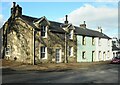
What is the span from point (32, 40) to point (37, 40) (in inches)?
38.7

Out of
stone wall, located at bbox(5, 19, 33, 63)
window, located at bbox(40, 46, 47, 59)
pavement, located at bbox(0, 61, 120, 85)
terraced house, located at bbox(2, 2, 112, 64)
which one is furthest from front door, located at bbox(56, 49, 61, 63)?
pavement, located at bbox(0, 61, 120, 85)

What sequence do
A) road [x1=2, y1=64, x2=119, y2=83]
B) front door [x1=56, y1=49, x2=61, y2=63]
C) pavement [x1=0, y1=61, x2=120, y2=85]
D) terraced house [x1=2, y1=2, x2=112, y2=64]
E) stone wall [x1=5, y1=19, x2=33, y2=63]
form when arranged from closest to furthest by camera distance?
road [x1=2, y1=64, x2=119, y2=83] < pavement [x1=0, y1=61, x2=120, y2=85] < stone wall [x1=5, y1=19, x2=33, y2=63] < terraced house [x1=2, y1=2, x2=112, y2=64] < front door [x1=56, y1=49, x2=61, y2=63]

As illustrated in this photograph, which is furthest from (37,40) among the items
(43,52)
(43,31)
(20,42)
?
(20,42)

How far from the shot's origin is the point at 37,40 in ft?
110

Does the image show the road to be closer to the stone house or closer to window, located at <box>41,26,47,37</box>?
the stone house

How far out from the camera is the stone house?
3331cm

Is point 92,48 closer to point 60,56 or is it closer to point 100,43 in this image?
point 100,43

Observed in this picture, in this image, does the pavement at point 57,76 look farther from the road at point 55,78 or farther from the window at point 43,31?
the window at point 43,31

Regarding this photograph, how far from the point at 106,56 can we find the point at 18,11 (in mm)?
28205

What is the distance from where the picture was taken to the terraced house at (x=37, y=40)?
33438 mm

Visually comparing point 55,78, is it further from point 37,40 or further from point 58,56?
point 58,56

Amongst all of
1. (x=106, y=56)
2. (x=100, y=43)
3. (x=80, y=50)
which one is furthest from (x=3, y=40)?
(x=106, y=56)

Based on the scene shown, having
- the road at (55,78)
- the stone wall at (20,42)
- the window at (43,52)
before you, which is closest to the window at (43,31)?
the window at (43,52)

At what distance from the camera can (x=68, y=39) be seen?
132 ft
